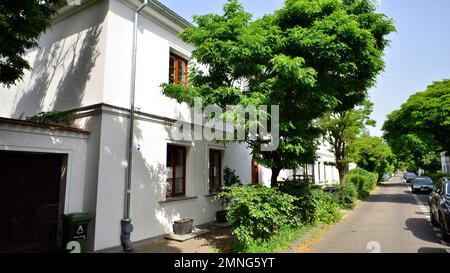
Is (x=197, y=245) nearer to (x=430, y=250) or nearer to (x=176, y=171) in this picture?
(x=176, y=171)

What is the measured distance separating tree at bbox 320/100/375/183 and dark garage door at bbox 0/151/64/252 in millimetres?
16138

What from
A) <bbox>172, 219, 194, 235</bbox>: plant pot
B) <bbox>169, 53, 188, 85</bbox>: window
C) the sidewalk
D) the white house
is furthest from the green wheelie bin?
<bbox>169, 53, 188, 85</bbox>: window

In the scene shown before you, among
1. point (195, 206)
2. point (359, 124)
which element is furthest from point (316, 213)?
point (359, 124)

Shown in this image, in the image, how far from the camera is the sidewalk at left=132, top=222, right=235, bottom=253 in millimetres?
7539

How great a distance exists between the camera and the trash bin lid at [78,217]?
659 cm

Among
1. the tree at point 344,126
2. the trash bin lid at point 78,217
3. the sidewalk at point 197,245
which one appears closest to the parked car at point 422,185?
the tree at point 344,126

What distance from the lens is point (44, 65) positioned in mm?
9602

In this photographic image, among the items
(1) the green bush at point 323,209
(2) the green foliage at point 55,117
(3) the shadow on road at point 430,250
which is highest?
(2) the green foliage at point 55,117

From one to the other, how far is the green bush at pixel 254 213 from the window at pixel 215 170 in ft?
13.9

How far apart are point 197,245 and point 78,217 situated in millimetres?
3231

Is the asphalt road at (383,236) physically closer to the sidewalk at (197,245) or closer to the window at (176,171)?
the sidewalk at (197,245)

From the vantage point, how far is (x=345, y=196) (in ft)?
50.3

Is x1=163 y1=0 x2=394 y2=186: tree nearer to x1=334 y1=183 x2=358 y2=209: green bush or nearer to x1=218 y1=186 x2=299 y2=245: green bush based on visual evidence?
x1=218 y1=186 x2=299 y2=245: green bush
